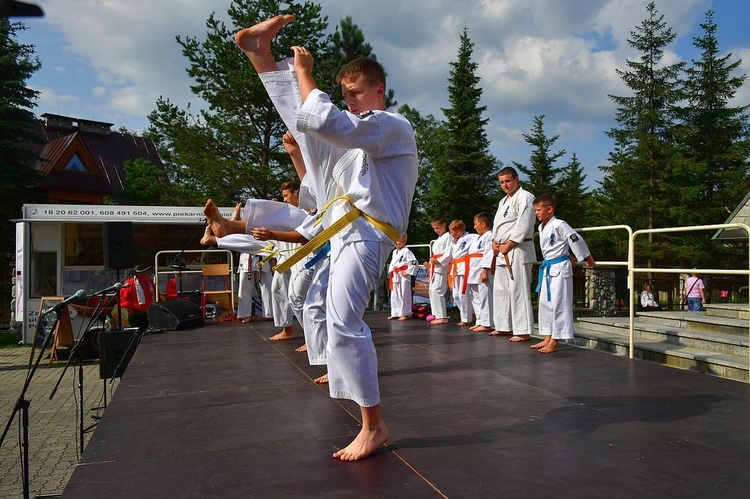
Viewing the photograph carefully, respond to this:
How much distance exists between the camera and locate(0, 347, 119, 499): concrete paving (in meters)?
4.44

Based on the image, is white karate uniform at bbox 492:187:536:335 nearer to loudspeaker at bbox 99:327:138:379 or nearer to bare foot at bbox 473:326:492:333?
bare foot at bbox 473:326:492:333

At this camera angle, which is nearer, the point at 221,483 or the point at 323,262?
the point at 221,483

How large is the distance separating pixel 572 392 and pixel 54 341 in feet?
27.4

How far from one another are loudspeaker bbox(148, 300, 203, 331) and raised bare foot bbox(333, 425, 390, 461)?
650 centimetres

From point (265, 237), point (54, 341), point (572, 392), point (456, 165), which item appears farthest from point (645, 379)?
point (456, 165)

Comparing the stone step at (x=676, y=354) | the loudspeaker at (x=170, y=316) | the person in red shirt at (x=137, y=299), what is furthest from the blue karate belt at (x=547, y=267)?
the person in red shirt at (x=137, y=299)

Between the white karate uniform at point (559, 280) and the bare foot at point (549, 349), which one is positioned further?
the white karate uniform at point (559, 280)

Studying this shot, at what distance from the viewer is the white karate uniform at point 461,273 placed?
853cm

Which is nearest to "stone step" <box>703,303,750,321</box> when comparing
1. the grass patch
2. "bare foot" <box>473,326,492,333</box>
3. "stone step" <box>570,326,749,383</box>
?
"stone step" <box>570,326,749,383</box>

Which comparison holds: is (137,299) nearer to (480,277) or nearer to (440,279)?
(440,279)

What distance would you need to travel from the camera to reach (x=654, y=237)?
2358 centimetres

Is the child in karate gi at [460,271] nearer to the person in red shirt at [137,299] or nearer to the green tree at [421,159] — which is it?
the person in red shirt at [137,299]

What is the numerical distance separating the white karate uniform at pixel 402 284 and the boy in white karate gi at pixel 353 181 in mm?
6758

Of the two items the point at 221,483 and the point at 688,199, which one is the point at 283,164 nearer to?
the point at 688,199
